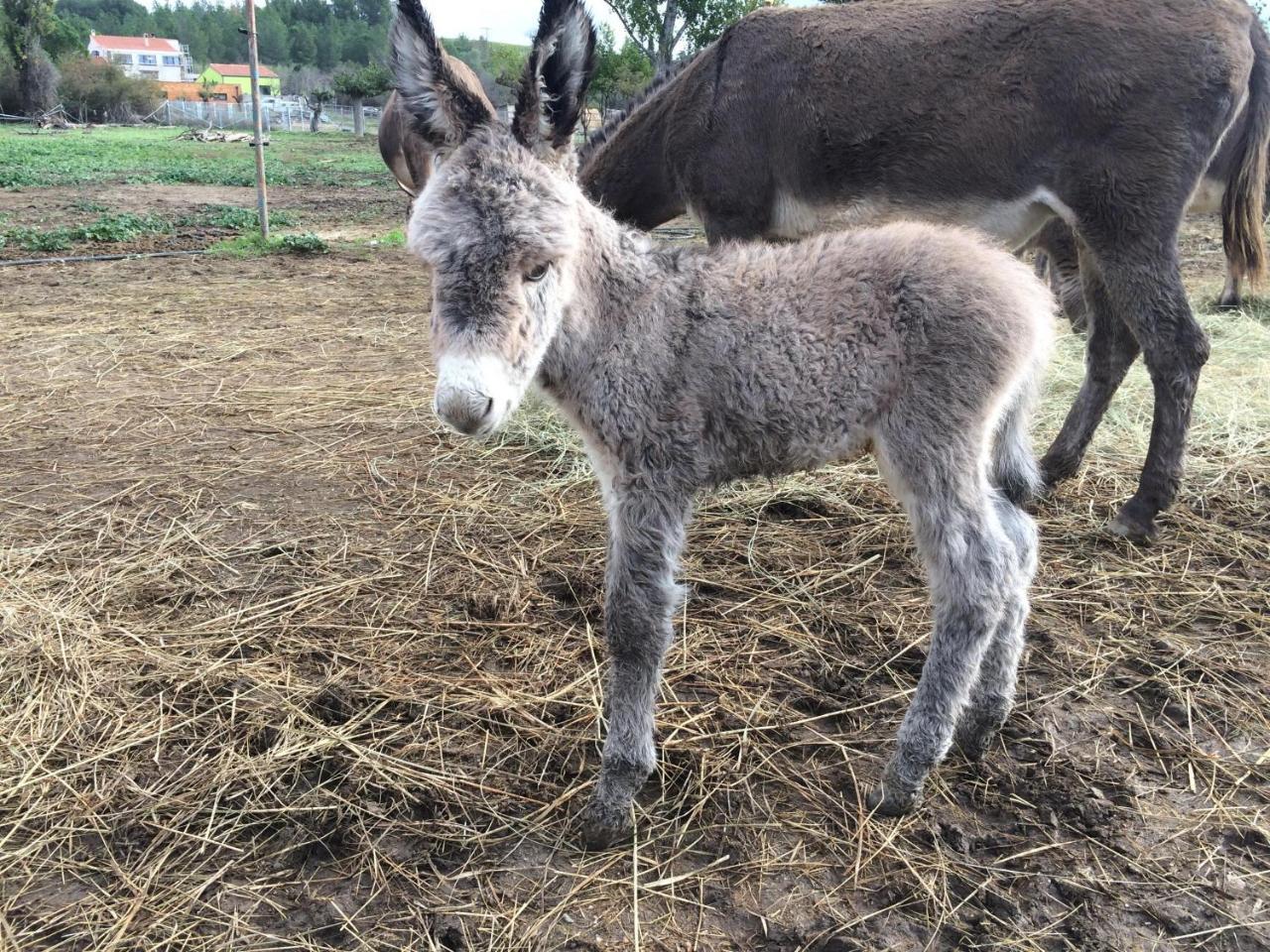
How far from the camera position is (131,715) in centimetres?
277

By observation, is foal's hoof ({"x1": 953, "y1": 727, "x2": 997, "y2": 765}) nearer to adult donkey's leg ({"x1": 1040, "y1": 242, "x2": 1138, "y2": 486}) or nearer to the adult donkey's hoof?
the adult donkey's hoof

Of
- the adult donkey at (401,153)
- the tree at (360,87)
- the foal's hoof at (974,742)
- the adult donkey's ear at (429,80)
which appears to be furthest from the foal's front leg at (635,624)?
the tree at (360,87)

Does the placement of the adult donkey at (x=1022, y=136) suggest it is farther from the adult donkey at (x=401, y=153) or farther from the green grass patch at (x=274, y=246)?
the green grass patch at (x=274, y=246)

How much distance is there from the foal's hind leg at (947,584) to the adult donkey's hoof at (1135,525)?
6.02 feet

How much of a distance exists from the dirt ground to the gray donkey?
0.27m

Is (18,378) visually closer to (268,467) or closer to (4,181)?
(268,467)

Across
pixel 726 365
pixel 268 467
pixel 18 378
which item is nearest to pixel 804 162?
pixel 726 365

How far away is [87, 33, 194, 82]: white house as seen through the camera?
315 ft

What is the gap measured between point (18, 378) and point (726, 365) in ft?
18.1

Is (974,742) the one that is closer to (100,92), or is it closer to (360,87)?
(360,87)

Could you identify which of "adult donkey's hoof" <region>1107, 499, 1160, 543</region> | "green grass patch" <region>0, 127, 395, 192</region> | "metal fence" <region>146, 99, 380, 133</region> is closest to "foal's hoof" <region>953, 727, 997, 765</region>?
"adult donkey's hoof" <region>1107, 499, 1160, 543</region>

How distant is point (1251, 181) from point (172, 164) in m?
25.3

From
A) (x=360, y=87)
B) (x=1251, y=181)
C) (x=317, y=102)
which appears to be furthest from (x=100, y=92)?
(x=1251, y=181)

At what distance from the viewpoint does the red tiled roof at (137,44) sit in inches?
3799
